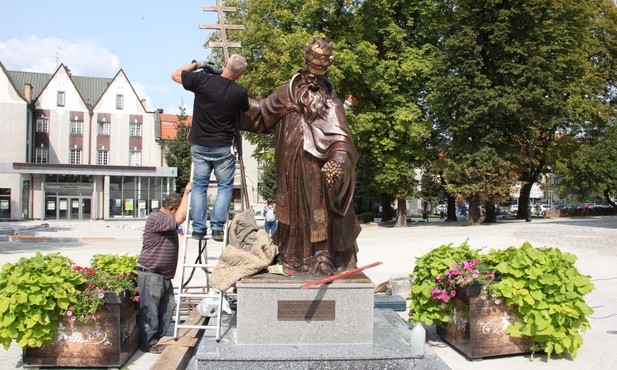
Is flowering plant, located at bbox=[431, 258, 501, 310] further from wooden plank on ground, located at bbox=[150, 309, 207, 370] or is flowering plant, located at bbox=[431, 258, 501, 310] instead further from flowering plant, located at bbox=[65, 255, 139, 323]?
flowering plant, located at bbox=[65, 255, 139, 323]

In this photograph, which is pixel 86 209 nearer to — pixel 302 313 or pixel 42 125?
pixel 42 125

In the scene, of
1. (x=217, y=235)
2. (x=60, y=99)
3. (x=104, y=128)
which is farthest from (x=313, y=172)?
(x=60, y=99)

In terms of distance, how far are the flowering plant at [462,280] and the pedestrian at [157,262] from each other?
3199 millimetres

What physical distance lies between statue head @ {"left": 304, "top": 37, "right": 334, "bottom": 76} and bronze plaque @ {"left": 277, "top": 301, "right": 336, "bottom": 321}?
7.62 ft

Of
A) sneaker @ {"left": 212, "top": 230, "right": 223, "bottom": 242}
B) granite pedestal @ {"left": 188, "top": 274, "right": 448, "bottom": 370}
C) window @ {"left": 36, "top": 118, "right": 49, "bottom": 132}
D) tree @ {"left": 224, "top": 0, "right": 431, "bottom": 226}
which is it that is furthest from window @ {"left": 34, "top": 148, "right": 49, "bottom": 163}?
granite pedestal @ {"left": 188, "top": 274, "right": 448, "bottom": 370}

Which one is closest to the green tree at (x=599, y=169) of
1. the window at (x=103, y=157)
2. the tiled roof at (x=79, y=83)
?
the window at (x=103, y=157)

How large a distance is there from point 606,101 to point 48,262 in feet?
139

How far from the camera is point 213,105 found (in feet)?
20.1

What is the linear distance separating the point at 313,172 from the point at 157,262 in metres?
2.29

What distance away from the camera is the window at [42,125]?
51.3m

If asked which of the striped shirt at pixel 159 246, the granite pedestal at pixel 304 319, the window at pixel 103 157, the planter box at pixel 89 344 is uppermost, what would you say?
the window at pixel 103 157

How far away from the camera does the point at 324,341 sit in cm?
547

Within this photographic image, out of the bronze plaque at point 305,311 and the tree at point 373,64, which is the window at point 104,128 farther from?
the bronze plaque at point 305,311

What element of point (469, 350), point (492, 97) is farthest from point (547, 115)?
point (469, 350)
